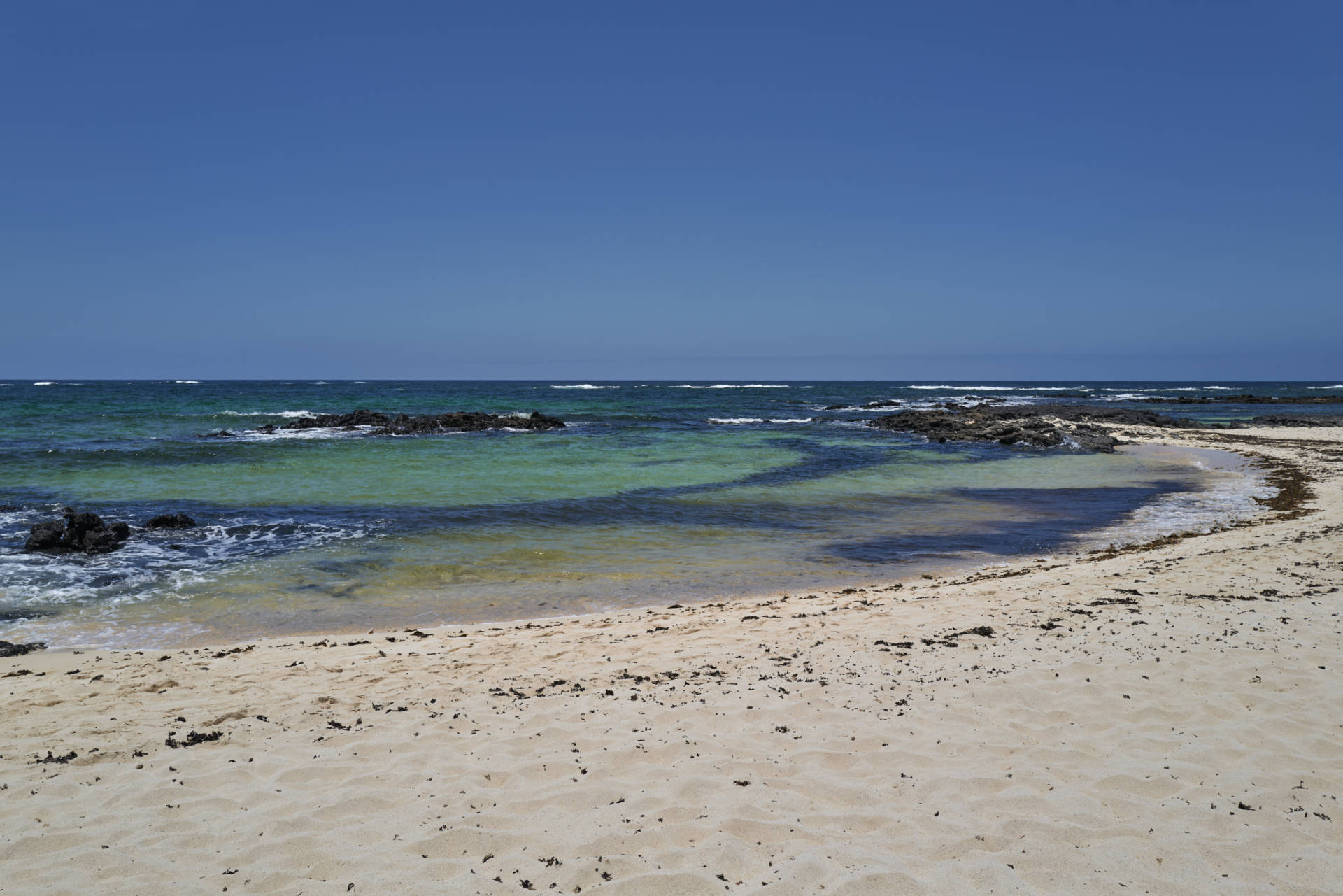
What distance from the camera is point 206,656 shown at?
5945 millimetres

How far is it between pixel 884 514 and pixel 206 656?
10655 millimetres

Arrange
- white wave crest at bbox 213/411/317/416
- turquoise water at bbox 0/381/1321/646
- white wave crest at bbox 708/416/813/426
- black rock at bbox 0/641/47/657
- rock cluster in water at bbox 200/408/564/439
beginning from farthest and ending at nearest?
white wave crest at bbox 708/416/813/426 < white wave crest at bbox 213/411/317/416 < rock cluster in water at bbox 200/408/564/439 < turquoise water at bbox 0/381/1321/646 < black rock at bbox 0/641/47/657

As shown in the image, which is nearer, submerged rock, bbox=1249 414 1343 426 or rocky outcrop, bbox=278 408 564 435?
rocky outcrop, bbox=278 408 564 435

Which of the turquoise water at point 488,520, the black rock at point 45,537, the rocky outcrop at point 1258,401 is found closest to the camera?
the turquoise water at point 488,520

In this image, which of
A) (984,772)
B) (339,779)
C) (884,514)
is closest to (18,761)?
(339,779)

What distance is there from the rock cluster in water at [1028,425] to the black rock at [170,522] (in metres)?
25.2

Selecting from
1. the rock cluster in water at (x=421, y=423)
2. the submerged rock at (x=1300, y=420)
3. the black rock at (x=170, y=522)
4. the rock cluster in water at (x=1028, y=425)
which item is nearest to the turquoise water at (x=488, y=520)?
the black rock at (x=170, y=522)

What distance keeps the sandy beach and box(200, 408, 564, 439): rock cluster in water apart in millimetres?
26863

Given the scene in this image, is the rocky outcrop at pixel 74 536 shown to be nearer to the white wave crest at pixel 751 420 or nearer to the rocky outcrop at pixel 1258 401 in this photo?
the white wave crest at pixel 751 420

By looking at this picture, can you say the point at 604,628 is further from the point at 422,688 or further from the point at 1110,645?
the point at 1110,645

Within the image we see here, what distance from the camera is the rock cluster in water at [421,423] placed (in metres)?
31.9

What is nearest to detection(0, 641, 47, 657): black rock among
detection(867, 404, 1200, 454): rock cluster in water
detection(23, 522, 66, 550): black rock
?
detection(23, 522, 66, 550): black rock

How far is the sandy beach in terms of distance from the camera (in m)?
3.04

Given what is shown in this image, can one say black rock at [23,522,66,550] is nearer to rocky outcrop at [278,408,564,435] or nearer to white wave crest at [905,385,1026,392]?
rocky outcrop at [278,408,564,435]
